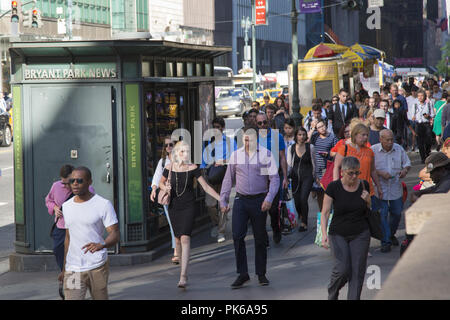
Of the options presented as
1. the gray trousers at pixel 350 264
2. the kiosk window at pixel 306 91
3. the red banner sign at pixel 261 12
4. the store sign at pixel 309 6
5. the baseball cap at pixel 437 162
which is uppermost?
the red banner sign at pixel 261 12

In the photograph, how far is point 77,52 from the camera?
11.6 meters

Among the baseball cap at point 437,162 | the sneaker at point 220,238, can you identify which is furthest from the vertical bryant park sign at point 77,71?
the baseball cap at point 437,162

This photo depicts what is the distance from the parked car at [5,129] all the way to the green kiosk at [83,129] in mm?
20973

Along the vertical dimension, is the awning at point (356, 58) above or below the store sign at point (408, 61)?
below

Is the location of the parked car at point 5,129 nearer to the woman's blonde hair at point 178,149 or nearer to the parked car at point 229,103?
the parked car at point 229,103

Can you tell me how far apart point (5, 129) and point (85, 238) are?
88.6 feet

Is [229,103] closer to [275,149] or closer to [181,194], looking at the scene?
[275,149]

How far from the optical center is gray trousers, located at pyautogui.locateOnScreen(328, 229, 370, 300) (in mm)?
7750

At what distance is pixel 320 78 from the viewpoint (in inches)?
1264

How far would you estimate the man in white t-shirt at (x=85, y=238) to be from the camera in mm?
7180

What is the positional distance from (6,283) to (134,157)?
7.79 ft

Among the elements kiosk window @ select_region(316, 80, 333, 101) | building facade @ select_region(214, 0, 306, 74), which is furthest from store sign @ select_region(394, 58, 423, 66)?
kiosk window @ select_region(316, 80, 333, 101)

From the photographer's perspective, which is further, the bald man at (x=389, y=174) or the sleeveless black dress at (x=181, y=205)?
the bald man at (x=389, y=174)
